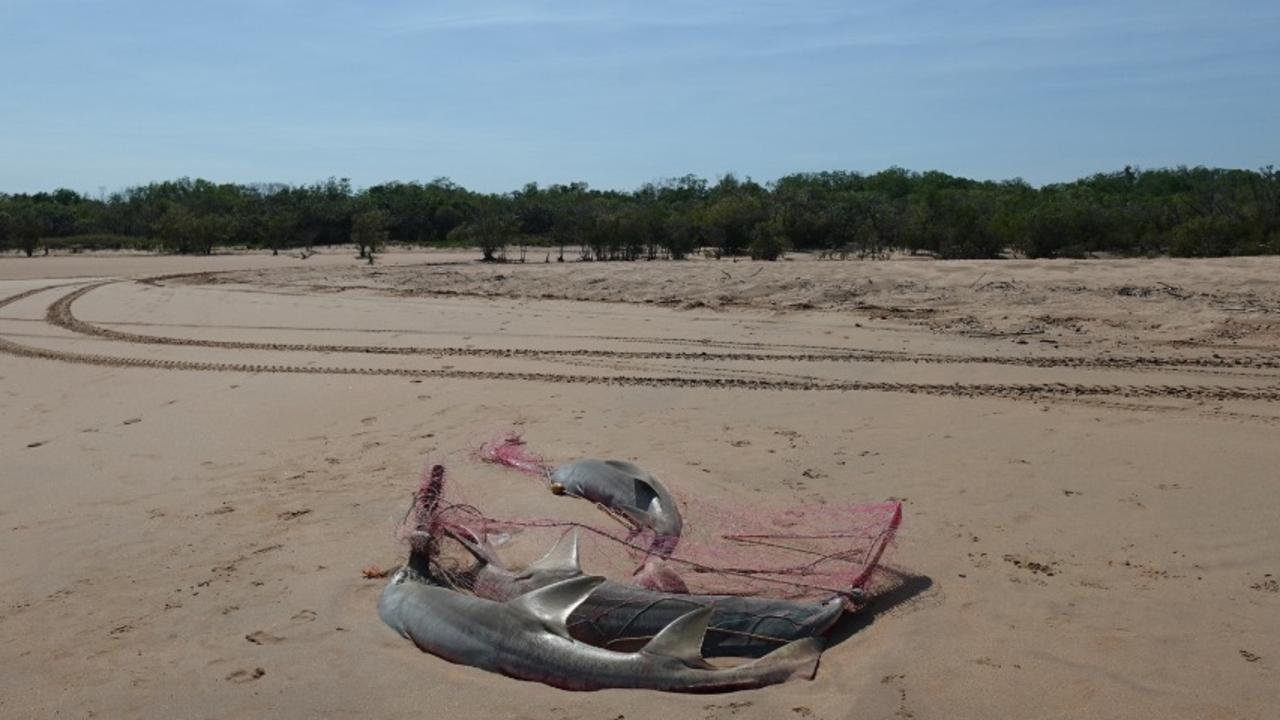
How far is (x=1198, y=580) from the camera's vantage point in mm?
5117

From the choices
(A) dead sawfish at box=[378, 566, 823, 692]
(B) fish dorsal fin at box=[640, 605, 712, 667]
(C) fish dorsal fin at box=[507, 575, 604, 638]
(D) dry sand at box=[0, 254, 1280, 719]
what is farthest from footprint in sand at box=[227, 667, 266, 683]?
(B) fish dorsal fin at box=[640, 605, 712, 667]

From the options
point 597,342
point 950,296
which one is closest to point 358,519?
point 597,342

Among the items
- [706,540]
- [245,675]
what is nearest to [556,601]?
[245,675]

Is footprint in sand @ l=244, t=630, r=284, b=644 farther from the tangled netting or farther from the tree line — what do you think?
the tree line

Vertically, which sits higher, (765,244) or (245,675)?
(765,244)

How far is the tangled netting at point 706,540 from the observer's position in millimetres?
5309

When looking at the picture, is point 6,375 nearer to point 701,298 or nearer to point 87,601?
point 87,601

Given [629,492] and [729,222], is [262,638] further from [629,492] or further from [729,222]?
[729,222]

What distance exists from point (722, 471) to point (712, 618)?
274cm

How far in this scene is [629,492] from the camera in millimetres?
6406

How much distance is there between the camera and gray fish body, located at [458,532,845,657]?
15.0 feet

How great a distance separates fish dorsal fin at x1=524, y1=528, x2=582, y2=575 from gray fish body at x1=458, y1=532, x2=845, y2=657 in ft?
1.20

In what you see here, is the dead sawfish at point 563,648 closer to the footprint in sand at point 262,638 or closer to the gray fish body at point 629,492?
the footprint in sand at point 262,638

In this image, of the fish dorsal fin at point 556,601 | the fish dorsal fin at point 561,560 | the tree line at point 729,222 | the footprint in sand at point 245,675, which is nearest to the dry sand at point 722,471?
the footprint in sand at point 245,675
